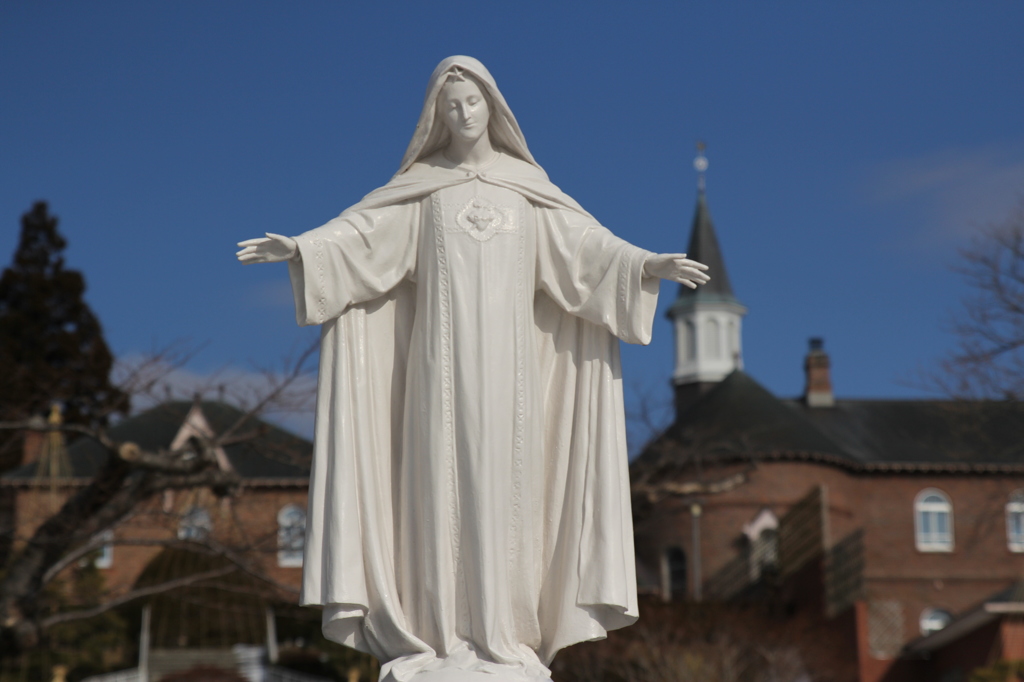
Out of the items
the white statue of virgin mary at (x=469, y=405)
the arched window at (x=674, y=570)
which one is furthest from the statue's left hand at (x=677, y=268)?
the arched window at (x=674, y=570)

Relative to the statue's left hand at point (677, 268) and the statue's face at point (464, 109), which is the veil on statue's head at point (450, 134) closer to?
the statue's face at point (464, 109)

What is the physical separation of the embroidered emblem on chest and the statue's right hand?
0.73 meters

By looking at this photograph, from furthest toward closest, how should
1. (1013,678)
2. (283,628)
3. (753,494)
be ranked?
(753,494)
(283,628)
(1013,678)

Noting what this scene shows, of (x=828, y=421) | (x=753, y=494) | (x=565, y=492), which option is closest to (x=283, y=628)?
(x=753, y=494)

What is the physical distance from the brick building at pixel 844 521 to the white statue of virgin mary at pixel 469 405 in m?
33.7

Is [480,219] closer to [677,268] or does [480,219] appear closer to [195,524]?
[677,268]

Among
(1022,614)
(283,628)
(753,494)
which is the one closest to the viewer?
(1022,614)

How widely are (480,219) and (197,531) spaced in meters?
15.4

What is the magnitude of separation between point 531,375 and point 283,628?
33.9 metres

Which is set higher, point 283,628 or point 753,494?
point 753,494

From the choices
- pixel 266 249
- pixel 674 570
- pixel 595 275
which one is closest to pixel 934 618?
pixel 674 570

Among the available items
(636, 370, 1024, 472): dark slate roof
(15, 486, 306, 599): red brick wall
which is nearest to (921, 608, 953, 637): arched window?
(636, 370, 1024, 472): dark slate roof

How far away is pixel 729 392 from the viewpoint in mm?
54344

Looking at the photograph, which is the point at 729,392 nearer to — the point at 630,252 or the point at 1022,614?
the point at 1022,614
